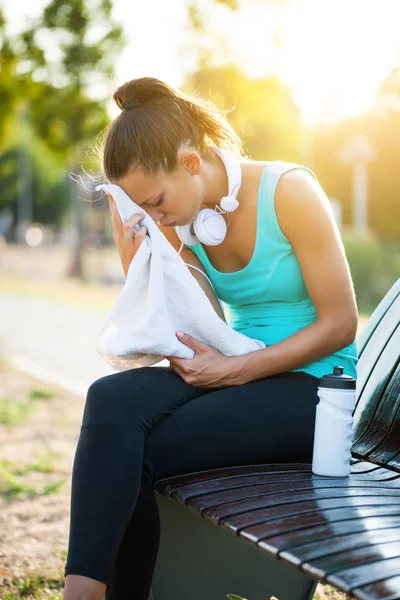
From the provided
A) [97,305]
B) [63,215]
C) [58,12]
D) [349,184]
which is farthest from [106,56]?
[63,215]

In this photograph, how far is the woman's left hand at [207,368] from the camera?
8.34 ft

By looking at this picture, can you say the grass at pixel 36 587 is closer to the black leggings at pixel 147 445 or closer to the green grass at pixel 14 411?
the black leggings at pixel 147 445

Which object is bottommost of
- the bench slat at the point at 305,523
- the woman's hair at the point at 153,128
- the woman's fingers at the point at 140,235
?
the bench slat at the point at 305,523

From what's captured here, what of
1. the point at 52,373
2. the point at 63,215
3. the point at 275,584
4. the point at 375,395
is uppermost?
the point at 375,395

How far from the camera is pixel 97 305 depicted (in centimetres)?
1477

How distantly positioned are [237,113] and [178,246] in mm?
15718

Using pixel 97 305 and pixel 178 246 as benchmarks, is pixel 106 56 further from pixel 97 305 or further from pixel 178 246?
pixel 178 246

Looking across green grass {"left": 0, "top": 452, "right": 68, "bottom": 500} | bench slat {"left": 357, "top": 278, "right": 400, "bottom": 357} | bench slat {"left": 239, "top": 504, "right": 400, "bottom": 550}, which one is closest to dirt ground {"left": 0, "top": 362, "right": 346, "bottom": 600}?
green grass {"left": 0, "top": 452, "right": 68, "bottom": 500}

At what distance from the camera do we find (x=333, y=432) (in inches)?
94.0

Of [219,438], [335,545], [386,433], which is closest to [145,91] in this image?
[219,438]

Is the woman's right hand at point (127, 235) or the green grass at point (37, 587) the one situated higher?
the woman's right hand at point (127, 235)

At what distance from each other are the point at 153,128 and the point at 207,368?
28.9 inches

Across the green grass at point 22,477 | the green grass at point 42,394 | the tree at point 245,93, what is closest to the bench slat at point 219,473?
the green grass at point 22,477

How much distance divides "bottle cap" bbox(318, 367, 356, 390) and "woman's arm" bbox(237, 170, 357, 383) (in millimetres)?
179
